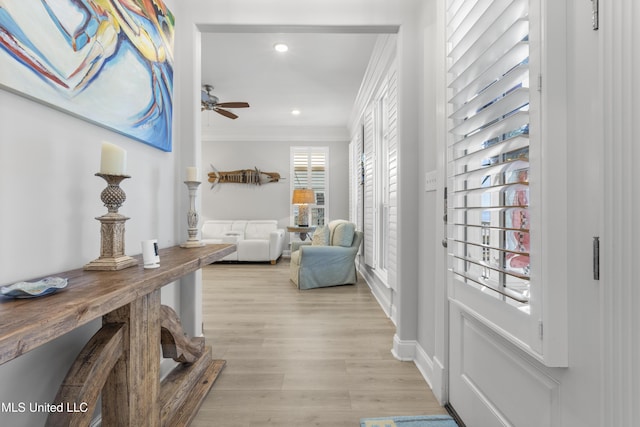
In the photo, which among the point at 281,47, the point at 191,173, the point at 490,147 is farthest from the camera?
the point at 281,47

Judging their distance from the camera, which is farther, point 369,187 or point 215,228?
point 215,228

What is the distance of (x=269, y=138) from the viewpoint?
6598 millimetres

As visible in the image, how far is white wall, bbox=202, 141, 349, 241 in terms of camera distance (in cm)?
664

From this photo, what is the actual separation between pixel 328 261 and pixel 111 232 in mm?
3055

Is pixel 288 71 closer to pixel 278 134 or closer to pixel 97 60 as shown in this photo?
pixel 278 134

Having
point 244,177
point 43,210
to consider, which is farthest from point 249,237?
point 43,210

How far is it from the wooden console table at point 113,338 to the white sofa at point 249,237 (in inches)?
162

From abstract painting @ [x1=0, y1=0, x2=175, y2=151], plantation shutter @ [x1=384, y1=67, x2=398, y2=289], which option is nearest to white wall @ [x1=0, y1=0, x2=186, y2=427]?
abstract painting @ [x1=0, y1=0, x2=175, y2=151]

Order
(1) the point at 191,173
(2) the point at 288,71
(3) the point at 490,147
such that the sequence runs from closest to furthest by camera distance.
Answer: (3) the point at 490,147
(1) the point at 191,173
(2) the point at 288,71

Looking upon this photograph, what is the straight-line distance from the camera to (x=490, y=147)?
3.74 feet

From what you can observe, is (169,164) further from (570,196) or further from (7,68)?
(570,196)

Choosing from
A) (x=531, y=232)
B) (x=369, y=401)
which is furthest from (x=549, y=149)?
(x=369, y=401)

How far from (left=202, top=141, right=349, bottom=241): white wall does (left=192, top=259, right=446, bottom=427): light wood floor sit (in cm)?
320

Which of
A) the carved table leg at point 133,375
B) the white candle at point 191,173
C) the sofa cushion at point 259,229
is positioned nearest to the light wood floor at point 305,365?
the carved table leg at point 133,375
